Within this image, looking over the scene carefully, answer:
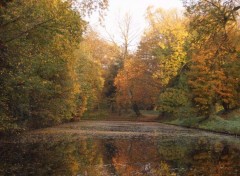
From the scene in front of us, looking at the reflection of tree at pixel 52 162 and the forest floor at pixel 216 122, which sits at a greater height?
the forest floor at pixel 216 122

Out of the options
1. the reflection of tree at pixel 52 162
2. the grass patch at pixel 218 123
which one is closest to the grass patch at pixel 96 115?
the grass patch at pixel 218 123

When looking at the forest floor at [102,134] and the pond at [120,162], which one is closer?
the pond at [120,162]

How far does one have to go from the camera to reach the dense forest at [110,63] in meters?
17.9

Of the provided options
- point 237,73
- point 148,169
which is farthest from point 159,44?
Result: point 148,169

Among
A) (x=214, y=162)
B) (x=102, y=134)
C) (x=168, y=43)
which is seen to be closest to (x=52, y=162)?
(x=214, y=162)

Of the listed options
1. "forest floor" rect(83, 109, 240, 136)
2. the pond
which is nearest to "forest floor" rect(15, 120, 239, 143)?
"forest floor" rect(83, 109, 240, 136)

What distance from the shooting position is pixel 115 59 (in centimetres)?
7675

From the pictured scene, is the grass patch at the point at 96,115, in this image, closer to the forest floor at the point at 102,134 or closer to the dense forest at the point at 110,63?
the dense forest at the point at 110,63

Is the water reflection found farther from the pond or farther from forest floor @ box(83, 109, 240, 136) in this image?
forest floor @ box(83, 109, 240, 136)

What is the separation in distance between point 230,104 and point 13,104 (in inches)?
999

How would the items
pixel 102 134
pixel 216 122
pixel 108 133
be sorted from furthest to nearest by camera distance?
1. pixel 216 122
2. pixel 108 133
3. pixel 102 134

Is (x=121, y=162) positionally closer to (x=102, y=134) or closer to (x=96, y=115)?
(x=102, y=134)

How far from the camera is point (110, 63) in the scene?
78.4 m

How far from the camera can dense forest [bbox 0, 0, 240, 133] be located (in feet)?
58.6
